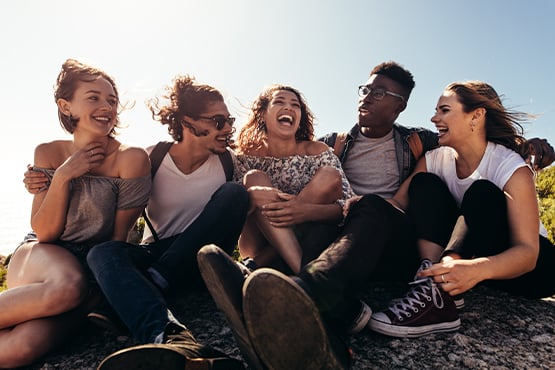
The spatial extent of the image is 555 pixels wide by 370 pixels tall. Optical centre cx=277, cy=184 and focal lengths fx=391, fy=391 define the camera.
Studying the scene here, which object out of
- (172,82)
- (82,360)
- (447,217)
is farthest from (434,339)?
(172,82)

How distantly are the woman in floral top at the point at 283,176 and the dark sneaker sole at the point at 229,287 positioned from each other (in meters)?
1.33

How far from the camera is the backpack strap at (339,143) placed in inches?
207

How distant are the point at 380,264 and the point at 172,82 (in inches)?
120

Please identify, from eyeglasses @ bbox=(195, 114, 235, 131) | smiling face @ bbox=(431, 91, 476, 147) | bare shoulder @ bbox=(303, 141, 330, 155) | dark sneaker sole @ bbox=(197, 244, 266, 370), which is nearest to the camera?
dark sneaker sole @ bbox=(197, 244, 266, 370)

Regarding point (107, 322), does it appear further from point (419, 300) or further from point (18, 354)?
point (419, 300)

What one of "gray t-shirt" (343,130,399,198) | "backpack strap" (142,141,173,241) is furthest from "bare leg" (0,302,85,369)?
"gray t-shirt" (343,130,399,198)

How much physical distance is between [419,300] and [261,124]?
2939 mm

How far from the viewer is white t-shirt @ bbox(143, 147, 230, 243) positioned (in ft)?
13.1

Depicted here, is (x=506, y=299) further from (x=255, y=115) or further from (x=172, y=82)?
(x=172, y=82)

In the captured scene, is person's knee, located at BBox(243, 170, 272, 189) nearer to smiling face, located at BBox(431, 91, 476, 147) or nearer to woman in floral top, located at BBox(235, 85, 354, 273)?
woman in floral top, located at BBox(235, 85, 354, 273)

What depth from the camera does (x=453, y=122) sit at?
3723 millimetres

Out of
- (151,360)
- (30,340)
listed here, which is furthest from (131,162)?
(151,360)

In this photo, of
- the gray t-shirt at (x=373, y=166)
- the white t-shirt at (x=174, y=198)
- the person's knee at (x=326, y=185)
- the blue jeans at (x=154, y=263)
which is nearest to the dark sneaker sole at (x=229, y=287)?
→ the blue jeans at (x=154, y=263)

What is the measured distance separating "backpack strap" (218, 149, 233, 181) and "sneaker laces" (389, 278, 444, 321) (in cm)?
217
